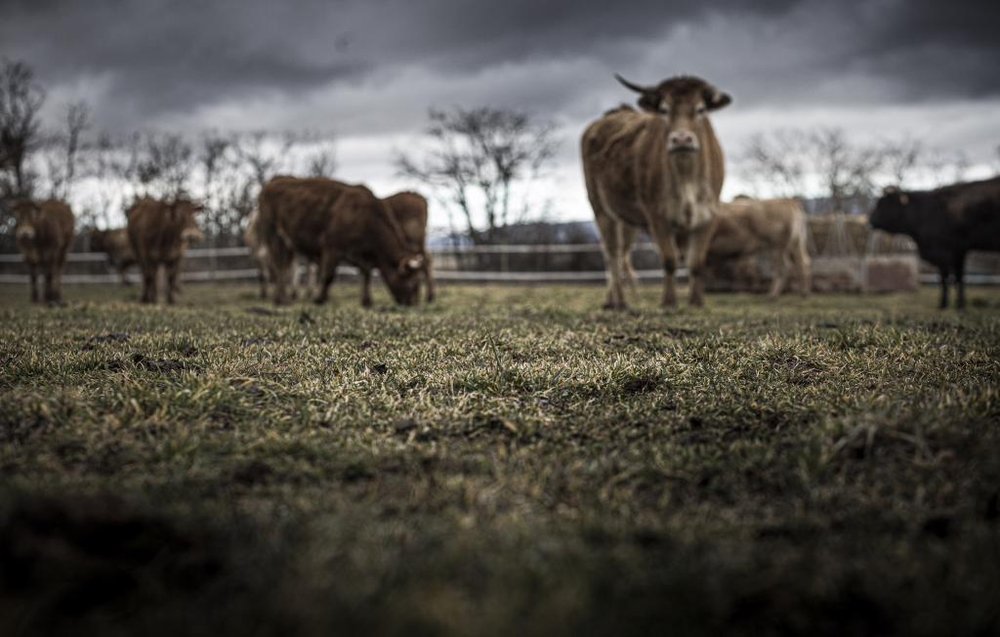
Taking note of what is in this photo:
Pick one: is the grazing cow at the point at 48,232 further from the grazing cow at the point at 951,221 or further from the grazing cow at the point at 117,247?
the grazing cow at the point at 951,221

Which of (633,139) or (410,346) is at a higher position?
(633,139)

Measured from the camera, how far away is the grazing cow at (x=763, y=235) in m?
16.8

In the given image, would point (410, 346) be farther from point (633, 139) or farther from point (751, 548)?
point (633, 139)

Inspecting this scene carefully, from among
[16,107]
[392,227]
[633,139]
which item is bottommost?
[392,227]

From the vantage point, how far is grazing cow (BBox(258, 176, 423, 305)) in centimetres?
1212

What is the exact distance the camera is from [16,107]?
36.9 m

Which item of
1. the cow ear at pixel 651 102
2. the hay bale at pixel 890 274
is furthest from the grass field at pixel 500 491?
the hay bale at pixel 890 274

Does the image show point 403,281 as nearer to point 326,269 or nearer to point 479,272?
point 326,269

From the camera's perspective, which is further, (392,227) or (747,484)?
(392,227)

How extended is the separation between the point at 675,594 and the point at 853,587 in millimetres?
414

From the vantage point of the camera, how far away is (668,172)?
10.1 meters

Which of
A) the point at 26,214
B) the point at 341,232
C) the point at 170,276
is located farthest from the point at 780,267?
the point at 26,214

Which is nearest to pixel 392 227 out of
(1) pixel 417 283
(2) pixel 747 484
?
(1) pixel 417 283

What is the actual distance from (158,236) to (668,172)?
27.6 ft
